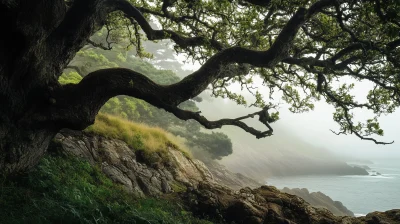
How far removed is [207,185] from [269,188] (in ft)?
11.9

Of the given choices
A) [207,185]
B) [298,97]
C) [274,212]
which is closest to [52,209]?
[207,185]

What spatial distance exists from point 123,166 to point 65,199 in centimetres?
492

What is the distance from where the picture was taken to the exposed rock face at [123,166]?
1000 centimetres

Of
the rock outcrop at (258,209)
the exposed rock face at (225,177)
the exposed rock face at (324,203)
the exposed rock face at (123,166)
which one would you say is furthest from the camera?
the exposed rock face at (324,203)

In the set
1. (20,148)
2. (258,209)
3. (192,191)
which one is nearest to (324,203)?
(258,209)

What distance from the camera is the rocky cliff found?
10.2 meters

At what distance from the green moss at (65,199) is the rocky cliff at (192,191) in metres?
1.15

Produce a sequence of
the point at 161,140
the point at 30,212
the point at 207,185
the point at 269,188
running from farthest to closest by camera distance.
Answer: the point at 161,140, the point at 269,188, the point at 207,185, the point at 30,212

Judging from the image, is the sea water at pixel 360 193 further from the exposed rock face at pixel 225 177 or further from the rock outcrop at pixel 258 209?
the rock outcrop at pixel 258 209

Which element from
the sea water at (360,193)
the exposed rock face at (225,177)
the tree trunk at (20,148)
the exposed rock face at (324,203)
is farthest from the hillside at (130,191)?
the sea water at (360,193)

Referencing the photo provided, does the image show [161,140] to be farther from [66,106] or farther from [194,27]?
[66,106]

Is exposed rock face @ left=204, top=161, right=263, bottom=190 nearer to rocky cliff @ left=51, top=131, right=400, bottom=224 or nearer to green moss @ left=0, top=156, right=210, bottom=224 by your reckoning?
rocky cliff @ left=51, top=131, right=400, bottom=224

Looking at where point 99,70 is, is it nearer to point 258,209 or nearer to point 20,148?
point 20,148

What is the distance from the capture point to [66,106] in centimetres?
645
